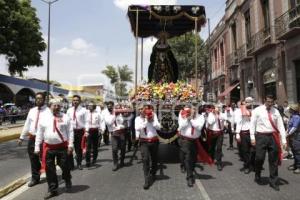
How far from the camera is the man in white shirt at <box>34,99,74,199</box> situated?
7016 mm

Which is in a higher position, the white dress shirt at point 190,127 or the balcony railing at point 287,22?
the balcony railing at point 287,22

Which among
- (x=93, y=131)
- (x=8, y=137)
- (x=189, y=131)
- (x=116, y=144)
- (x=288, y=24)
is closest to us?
(x=189, y=131)

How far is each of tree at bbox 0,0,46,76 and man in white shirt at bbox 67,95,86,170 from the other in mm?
16830

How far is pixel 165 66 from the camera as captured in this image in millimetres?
13461

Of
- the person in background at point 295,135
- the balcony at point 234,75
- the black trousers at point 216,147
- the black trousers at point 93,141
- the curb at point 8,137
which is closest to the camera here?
the person in background at point 295,135

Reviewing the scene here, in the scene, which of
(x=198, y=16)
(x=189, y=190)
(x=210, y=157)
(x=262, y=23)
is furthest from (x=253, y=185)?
(x=262, y=23)

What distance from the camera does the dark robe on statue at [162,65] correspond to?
530 inches

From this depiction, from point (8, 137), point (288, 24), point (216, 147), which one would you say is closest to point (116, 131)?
point (216, 147)

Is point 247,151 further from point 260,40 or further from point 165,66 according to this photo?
point 260,40

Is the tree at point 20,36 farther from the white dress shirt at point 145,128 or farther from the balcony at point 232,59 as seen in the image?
the white dress shirt at point 145,128

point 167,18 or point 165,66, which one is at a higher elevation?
point 167,18

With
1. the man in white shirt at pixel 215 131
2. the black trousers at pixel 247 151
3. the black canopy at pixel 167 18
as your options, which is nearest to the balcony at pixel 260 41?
the black canopy at pixel 167 18

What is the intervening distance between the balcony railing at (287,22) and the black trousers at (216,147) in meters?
9.14

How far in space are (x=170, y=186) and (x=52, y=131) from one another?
251 centimetres
